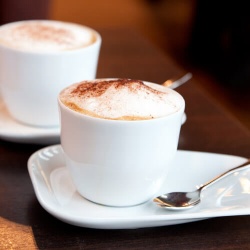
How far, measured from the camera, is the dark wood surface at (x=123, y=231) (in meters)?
0.61

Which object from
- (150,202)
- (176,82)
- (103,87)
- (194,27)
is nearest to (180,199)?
(150,202)

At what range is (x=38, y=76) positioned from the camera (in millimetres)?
862

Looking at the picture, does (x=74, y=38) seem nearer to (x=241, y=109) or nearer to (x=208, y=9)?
(x=241, y=109)

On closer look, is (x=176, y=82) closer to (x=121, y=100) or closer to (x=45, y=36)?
(x=45, y=36)

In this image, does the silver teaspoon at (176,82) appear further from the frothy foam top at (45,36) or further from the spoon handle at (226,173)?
the spoon handle at (226,173)

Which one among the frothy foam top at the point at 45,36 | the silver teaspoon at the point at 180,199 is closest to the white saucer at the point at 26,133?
the frothy foam top at the point at 45,36

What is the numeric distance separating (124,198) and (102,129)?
9 centimetres

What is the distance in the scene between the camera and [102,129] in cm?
62

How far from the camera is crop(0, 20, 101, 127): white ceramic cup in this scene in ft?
2.79

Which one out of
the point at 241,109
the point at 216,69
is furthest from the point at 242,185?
the point at 216,69

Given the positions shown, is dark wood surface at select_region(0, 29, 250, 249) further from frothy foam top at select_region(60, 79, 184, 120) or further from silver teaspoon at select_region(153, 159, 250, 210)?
frothy foam top at select_region(60, 79, 184, 120)

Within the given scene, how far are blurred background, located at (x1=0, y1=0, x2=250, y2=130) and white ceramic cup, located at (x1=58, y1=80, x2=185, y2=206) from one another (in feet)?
4.06

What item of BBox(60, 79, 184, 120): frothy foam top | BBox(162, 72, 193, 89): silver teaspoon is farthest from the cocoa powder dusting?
BBox(162, 72, 193, 89): silver teaspoon

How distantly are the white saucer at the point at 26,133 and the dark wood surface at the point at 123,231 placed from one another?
12 millimetres
